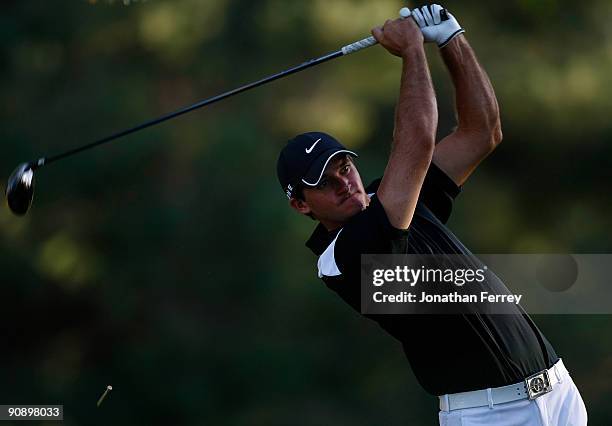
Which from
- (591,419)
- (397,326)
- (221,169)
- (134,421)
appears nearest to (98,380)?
(134,421)

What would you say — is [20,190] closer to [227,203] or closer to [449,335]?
[449,335]

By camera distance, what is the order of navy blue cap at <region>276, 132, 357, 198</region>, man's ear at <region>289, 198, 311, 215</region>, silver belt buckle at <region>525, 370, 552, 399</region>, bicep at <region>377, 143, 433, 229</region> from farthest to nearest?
1. man's ear at <region>289, 198, 311, 215</region>
2. navy blue cap at <region>276, 132, 357, 198</region>
3. silver belt buckle at <region>525, 370, 552, 399</region>
4. bicep at <region>377, 143, 433, 229</region>

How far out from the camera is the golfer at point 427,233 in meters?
2.42

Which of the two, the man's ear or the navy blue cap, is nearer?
the navy blue cap

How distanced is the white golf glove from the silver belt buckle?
2.97ft

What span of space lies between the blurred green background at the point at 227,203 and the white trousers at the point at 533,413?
2.93 metres

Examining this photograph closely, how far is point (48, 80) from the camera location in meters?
5.73

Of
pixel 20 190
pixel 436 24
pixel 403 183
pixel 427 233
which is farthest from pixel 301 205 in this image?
pixel 20 190

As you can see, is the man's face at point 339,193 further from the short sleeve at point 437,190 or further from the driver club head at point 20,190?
the driver club head at point 20,190

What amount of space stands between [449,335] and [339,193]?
1.51 feet

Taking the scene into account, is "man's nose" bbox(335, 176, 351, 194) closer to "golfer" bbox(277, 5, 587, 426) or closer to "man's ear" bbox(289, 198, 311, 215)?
"golfer" bbox(277, 5, 587, 426)

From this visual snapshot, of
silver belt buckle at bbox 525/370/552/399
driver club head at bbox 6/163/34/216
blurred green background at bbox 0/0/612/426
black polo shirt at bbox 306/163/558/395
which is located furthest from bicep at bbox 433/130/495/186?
blurred green background at bbox 0/0/612/426

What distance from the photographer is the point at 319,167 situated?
266cm

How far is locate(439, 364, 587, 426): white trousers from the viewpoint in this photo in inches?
101
